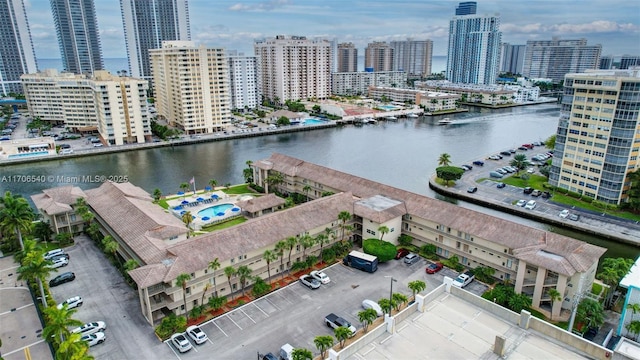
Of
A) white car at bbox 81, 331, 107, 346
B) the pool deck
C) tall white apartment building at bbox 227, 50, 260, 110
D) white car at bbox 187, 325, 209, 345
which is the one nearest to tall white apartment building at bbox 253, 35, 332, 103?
tall white apartment building at bbox 227, 50, 260, 110

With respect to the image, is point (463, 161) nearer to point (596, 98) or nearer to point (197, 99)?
point (596, 98)

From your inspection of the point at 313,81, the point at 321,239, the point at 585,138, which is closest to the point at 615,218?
the point at 585,138

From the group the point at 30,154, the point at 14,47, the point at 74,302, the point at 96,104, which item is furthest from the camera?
the point at 14,47

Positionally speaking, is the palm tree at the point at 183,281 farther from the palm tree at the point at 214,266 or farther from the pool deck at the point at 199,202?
the pool deck at the point at 199,202

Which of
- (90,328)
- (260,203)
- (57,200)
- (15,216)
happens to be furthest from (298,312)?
(57,200)

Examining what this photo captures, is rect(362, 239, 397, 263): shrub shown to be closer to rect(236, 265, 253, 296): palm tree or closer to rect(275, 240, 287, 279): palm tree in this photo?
rect(275, 240, 287, 279): palm tree

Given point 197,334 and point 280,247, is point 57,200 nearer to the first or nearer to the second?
point 197,334
